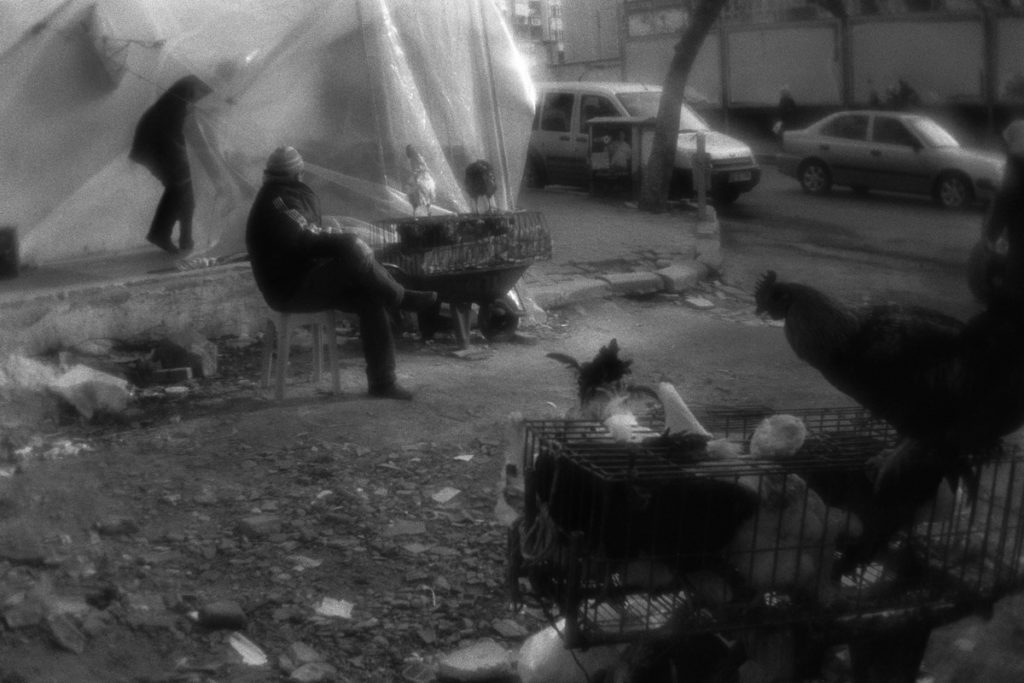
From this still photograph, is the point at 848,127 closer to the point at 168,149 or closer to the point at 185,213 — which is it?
the point at 185,213

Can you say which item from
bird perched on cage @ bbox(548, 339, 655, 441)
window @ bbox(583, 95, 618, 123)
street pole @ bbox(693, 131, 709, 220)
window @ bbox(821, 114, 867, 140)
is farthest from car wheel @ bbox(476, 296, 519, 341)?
window @ bbox(821, 114, 867, 140)

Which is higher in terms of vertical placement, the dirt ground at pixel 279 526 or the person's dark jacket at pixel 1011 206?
the person's dark jacket at pixel 1011 206

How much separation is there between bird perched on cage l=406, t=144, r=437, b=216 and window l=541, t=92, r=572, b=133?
9.91m

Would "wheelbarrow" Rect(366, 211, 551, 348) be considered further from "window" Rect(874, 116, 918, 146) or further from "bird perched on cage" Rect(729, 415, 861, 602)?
"window" Rect(874, 116, 918, 146)

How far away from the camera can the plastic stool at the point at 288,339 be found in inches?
278

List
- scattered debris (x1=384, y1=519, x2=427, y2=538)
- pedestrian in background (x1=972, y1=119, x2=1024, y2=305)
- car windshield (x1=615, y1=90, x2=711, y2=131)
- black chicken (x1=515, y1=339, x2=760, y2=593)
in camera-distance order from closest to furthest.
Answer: black chicken (x1=515, y1=339, x2=760, y2=593) < pedestrian in background (x1=972, y1=119, x2=1024, y2=305) < scattered debris (x1=384, y1=519, x2=427, y2=538) < car windshield (x1=615, y1=90, x2=711, y2=131)

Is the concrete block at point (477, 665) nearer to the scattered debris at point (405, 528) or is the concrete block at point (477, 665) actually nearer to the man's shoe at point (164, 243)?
the scattered debris at point (405, 528)

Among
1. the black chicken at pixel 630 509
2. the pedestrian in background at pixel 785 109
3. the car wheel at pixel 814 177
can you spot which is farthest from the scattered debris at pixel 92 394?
the pedestrian in background at pixel 785 109

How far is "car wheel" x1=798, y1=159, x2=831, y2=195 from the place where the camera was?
1962 centimetres

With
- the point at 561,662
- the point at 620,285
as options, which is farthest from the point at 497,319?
the point at 561,662

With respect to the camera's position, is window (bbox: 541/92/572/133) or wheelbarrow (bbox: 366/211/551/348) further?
window (bbox: 541/92/572/133)

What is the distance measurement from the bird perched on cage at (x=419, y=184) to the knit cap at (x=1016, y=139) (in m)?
5.32

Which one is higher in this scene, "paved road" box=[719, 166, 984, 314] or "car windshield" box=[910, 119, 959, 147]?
"car windshield" box=[910, 119, 959, 147]

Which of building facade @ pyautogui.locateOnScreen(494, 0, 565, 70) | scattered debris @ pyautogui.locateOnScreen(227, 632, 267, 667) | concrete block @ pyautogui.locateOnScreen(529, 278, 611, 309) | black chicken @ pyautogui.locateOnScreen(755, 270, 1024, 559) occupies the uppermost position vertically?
building facade @ pyautogui.locateOnScreen(494, 0, 565, 70)
